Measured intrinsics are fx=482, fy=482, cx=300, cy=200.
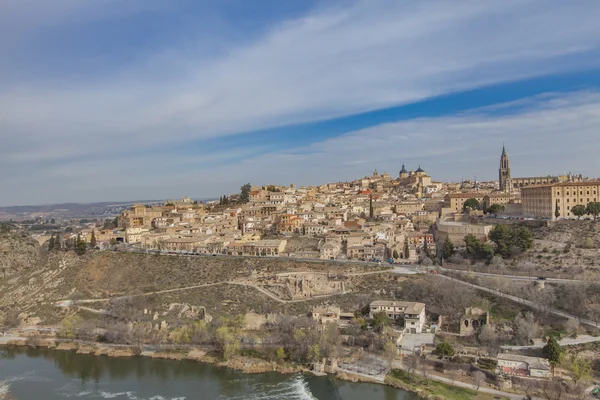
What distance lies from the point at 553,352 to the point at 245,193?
4559 centimetres

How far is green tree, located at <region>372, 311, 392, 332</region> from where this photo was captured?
2458 centimetres

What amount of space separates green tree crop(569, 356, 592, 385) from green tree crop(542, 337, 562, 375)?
0.57 meters

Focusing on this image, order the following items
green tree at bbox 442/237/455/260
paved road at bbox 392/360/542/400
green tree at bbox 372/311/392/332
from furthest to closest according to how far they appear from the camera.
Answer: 1. green tree at bbox 442/237/455/260
2. green tree at bbox 372/311/392/332
3. paved road at bbox 392/360/542/400

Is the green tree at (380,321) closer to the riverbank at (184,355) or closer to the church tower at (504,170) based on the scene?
the riverbank at (184,355)

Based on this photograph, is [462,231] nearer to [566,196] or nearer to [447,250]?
[447,250]

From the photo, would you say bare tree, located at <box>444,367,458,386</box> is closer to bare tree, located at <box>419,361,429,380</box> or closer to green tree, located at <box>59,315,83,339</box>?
bare tree, located at <box>419,361,429,380</box>

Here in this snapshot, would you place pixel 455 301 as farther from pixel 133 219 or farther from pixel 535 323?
pixel 133 219

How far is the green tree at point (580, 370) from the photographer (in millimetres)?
19219

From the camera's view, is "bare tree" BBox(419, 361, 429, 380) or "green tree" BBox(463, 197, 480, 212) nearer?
"bare tree" BBox(419, 361, 429, 380)

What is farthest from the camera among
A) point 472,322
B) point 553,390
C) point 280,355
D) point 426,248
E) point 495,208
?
point 495,208

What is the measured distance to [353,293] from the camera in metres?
29.4

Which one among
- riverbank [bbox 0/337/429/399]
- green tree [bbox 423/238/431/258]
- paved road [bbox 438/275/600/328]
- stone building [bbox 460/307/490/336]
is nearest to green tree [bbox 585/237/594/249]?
paved road [bbox 438/275/600/328]

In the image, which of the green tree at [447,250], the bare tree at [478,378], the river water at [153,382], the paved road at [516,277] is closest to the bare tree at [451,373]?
the bare tree at [478,378]

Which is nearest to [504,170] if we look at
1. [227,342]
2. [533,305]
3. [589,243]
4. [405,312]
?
[589,243]
